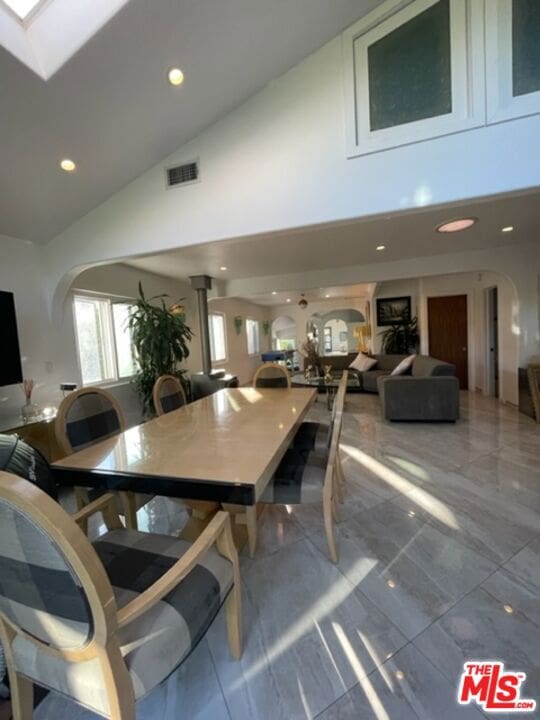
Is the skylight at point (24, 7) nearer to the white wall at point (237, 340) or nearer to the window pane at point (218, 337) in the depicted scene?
the white wall at point (237, 340)

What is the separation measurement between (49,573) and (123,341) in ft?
14.3

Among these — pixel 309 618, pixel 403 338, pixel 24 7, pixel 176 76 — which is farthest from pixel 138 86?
pixel 403 338

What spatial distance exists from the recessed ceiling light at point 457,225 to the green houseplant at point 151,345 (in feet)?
11.7

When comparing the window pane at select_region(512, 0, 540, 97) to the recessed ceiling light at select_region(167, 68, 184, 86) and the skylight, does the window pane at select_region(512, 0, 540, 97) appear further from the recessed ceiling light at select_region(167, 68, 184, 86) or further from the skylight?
the skylight

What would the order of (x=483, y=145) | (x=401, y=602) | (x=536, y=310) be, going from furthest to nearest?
1. (x=536, y=310)
2. (x=483, y=145)
3. (x=401, y=602)

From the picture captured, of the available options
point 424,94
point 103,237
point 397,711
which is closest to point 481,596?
point 397,711

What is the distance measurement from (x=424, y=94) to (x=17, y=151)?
111 inches

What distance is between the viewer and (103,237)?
3.01 metres

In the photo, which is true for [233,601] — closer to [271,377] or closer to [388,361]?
[271,377]

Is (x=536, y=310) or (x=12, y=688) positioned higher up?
(x=536, y=310)

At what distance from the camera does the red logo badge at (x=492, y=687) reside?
1.09 metres

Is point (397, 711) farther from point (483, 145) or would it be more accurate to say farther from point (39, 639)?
point (483, 145)

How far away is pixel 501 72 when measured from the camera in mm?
1979

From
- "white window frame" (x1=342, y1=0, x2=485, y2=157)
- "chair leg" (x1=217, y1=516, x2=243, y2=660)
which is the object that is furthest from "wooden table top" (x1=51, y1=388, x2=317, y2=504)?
"white window frame" (x1=342, y1=0, x2=485, y2=157)
